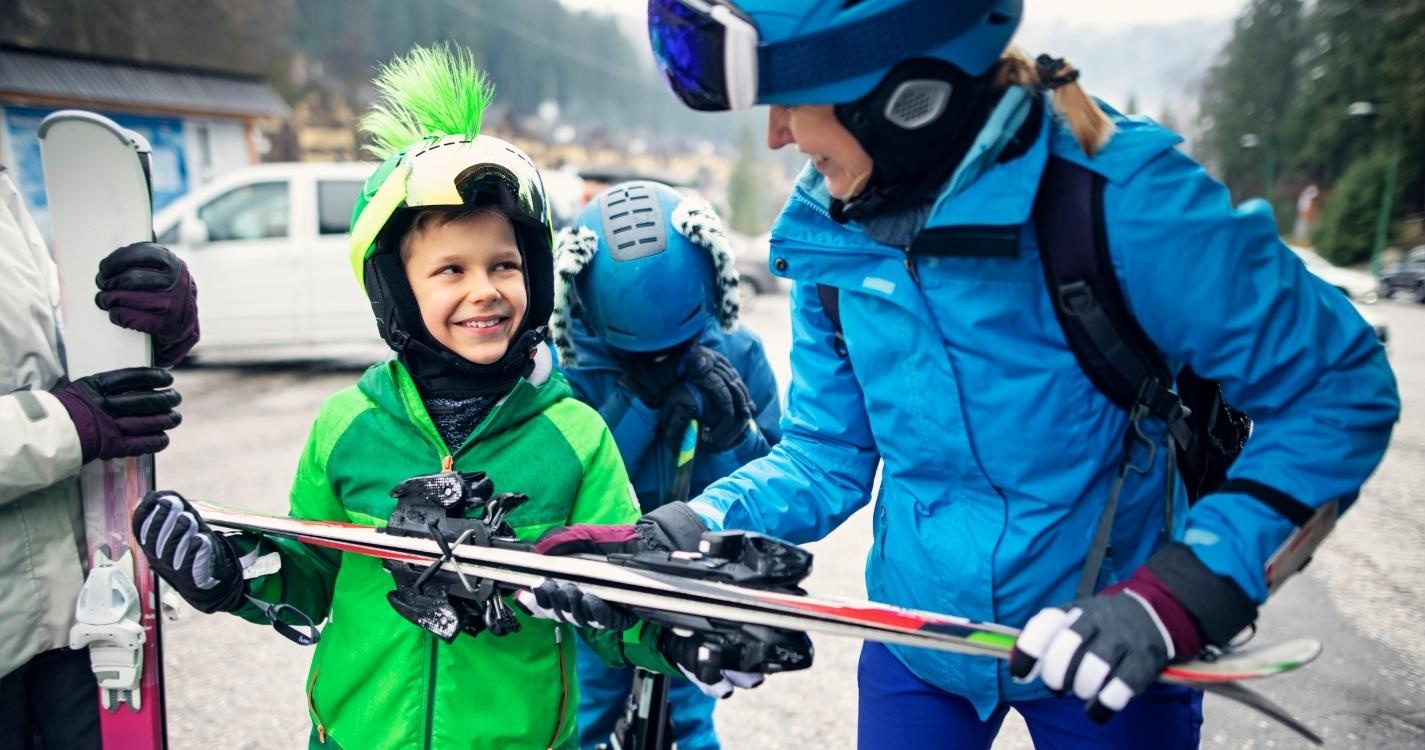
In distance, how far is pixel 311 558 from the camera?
6.02 feet

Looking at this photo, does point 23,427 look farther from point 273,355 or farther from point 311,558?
point 273,355

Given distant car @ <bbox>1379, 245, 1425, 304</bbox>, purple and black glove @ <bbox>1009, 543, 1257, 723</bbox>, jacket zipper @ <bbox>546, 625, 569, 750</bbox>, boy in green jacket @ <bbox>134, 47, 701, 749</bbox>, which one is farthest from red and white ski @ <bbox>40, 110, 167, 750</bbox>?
distant car @ <bbox>1379, 245, 1425, 304</bbox>

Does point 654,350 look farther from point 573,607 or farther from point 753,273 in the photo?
point 753,273

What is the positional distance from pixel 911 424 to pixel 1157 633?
1.58ft

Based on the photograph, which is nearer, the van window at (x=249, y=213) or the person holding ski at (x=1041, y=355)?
the person holding ski at (x=1041, y=355)

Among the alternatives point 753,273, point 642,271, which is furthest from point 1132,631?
point 753,273

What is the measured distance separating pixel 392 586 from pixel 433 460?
0.26 meters

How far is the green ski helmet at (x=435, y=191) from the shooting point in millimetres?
1720

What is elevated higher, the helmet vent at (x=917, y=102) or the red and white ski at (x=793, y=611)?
the helmet vent at (x=917, y=102)


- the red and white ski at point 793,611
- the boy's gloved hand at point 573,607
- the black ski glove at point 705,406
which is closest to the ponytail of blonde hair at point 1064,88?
the red and white ski at point 793,611

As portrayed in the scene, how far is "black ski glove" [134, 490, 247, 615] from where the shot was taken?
62.2 inches

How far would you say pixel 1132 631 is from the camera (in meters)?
1.13

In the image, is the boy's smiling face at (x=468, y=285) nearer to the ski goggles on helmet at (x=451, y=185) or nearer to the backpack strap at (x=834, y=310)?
the ski goggles on helmet at (x=451, y=185)

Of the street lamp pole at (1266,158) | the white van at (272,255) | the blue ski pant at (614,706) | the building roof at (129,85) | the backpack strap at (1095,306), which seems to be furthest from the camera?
the street lamp pole at (1266,158)
